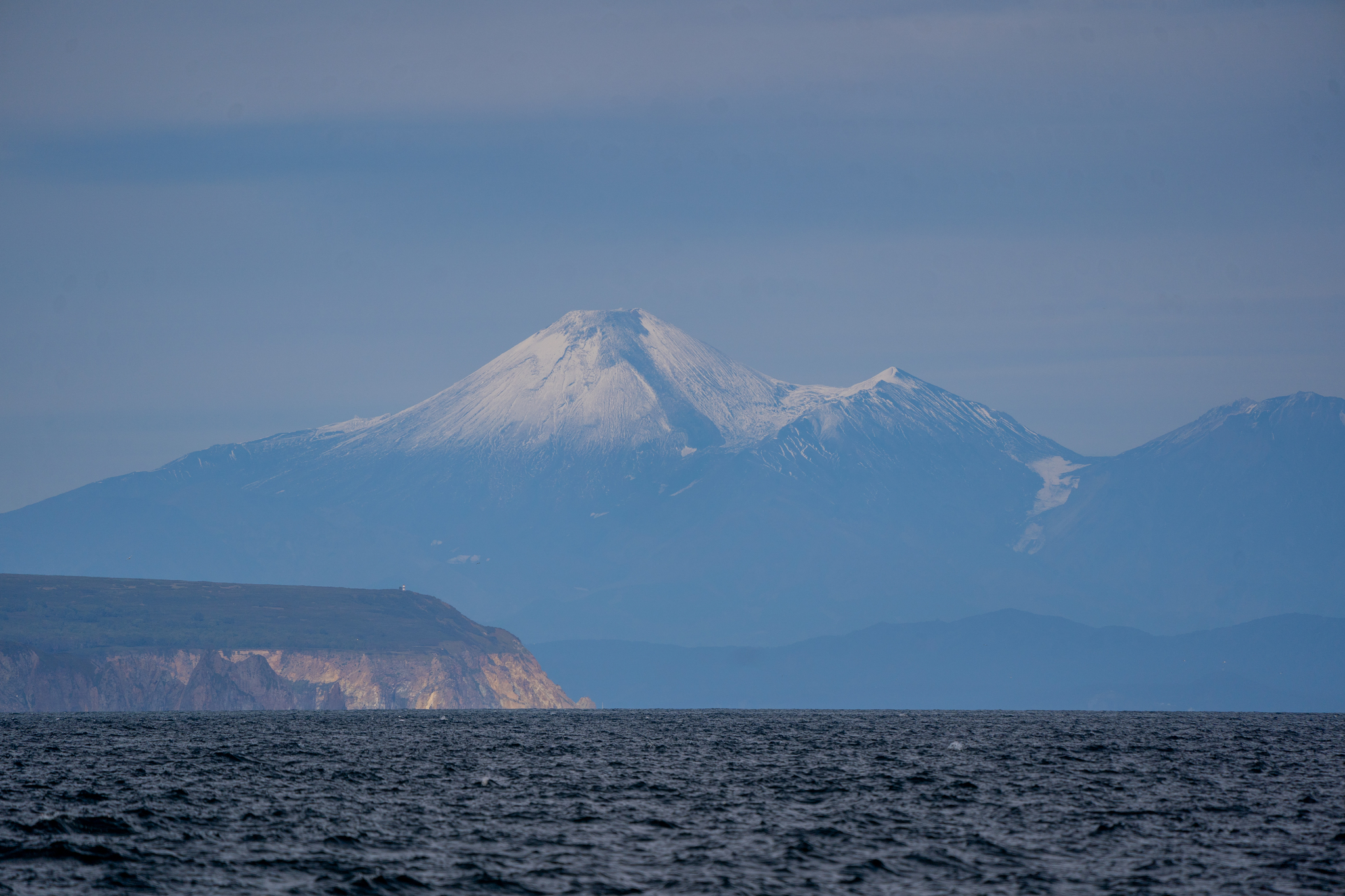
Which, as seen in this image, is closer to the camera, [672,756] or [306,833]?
[306,833]

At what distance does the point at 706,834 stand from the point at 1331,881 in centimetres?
2278

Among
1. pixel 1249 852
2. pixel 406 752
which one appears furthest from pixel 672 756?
pixel 1249 852

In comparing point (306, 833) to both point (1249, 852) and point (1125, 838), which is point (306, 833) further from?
point (1249, 852)

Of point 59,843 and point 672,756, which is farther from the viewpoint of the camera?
point 672,756

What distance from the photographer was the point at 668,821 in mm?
60344

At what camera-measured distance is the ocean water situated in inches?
1822

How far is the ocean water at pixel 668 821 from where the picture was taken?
46.3 metres

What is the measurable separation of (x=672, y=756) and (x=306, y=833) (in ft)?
167

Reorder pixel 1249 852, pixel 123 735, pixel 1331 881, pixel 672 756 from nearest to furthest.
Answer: pixel 1331 881 < pixel 1249 852 < pixel 672 756 < pixel 123 735

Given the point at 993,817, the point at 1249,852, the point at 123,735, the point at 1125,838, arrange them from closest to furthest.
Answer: the point at 1249,852 < the point at 1125,838 < the point at 993,817 < the point at 123,735

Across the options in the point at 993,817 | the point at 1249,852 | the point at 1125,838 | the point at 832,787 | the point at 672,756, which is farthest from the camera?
the point at 672,756

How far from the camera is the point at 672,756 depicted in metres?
104

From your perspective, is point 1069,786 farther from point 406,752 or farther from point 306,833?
point 406,752

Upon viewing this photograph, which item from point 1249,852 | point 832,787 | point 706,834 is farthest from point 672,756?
point 1249,852
